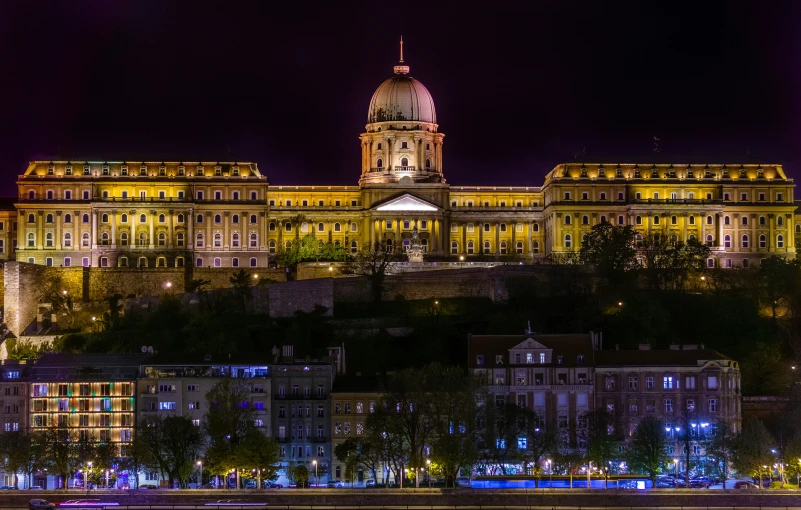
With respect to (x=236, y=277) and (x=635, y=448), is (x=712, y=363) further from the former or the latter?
(x=236, y=277)

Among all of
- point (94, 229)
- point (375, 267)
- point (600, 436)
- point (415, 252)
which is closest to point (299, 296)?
point (375, 267)

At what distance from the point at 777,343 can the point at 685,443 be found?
2486cm

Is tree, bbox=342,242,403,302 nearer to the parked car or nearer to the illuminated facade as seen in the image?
the illuminated facade

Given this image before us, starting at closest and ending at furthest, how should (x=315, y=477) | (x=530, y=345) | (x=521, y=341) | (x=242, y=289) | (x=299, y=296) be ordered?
(x=315, y=477), (x=530, y=345), (x=521, y=341), (x=299, y=296), (x=242, y=289)

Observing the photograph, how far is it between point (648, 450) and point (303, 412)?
20323mm

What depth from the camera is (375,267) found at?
133500 millimetres

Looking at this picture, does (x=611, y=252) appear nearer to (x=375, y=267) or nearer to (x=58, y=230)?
(x=375, y=267)

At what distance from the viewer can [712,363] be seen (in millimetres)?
99438

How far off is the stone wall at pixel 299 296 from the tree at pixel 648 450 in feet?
118

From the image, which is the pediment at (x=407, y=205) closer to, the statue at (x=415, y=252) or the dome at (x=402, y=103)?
the statue at (x=415, y=252)

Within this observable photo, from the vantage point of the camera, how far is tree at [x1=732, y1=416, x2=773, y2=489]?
292 ft

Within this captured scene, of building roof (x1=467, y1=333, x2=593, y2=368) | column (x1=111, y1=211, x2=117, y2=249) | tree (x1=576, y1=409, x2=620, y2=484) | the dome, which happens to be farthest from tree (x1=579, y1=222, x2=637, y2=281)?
column (x1=111, y1=211, x2=117, y2=249)

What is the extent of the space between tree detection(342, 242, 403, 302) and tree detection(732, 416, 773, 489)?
42904mm

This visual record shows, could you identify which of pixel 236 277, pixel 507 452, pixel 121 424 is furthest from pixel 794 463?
pixel 236 277
